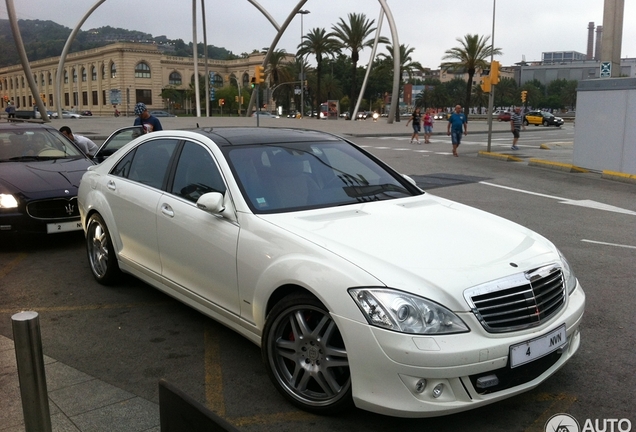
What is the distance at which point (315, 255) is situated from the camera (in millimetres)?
3434

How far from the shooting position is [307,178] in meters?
4.52

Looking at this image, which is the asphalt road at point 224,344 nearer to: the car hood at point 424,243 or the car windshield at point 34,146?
the car hood at point 424,243

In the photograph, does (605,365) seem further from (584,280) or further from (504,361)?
(584,280)

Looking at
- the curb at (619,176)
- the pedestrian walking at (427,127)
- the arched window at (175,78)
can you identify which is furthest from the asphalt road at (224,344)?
the arched window at (175,78)

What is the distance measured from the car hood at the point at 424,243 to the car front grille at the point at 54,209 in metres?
4.33

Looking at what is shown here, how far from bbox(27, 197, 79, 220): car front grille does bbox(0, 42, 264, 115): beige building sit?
325 ft

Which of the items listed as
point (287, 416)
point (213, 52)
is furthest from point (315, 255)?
→ point (213, 52)

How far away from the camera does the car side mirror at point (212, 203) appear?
4.07 meters

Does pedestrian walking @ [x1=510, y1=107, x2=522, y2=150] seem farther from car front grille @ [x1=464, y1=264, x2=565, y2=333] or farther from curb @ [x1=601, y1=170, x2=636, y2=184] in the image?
car front grille @ [x1=464, y1=264, x2=565, y2=333]

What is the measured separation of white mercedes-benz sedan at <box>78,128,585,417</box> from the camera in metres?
3.07

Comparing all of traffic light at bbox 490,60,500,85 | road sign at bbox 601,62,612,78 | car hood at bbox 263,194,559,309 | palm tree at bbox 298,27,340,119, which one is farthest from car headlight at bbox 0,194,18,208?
palm tree at bbox 298,27,340,119

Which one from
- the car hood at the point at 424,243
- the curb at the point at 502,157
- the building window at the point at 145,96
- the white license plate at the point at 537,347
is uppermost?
the building window at the point at 145,96

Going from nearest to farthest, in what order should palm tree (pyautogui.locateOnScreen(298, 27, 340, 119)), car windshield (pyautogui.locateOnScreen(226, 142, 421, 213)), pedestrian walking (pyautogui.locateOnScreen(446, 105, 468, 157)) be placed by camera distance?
car windshield (pyautogui.locateOnScreen(226, 142, 421, 213)), pedestrian walking (pyautogui.locateOnScreen(446, 105, 468, 157)), palm tree (pyautogui.locateOnScreen(298, 27, 340, 119))

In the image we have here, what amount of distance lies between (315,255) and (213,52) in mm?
165919
